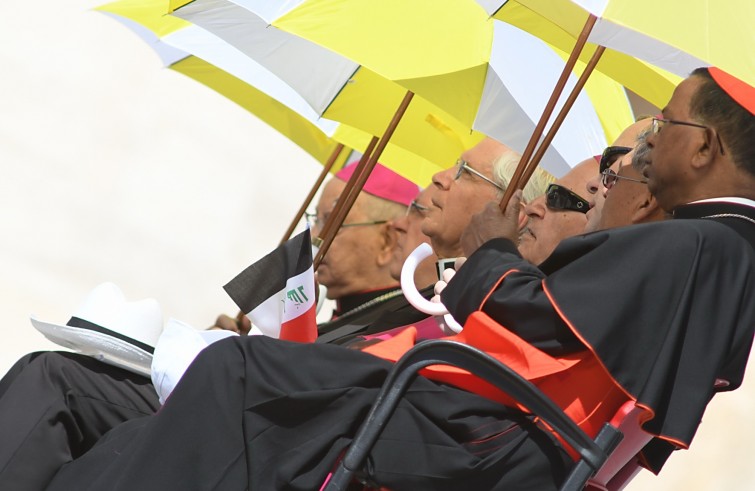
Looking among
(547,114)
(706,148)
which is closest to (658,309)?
(706,148)

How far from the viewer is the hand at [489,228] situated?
362 centimetres

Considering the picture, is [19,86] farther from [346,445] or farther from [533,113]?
[346,445]

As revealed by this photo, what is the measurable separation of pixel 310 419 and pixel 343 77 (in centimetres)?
268

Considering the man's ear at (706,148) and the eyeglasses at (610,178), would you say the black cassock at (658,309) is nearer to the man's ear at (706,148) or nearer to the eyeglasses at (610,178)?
the man's ear at (706,148)

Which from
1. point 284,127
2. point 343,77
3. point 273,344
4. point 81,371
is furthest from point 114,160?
point 273,344

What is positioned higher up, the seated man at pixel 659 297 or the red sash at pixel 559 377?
the seated man at pixel 659 297

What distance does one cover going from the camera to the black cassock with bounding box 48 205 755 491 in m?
2.92

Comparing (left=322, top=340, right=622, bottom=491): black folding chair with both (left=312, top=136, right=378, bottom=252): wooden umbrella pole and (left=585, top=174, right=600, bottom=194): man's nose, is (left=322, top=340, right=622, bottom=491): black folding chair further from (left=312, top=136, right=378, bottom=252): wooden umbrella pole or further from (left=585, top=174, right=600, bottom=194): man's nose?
(left=312, top=136, right=378, bottom=252): wooden umbrella pole

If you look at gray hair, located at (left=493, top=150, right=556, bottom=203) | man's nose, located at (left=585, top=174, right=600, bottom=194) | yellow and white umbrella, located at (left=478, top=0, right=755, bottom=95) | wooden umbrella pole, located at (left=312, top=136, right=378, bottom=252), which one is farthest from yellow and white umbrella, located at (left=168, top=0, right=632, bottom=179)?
yellow and white umbrella, located at (left=478, top=0, right=755, bottom=95)

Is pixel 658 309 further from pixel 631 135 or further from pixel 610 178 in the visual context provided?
pixel 631 135

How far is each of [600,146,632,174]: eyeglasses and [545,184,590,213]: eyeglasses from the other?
1.10 feet

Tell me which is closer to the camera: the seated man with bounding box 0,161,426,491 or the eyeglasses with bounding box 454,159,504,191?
the seated man with bounding box 0,161,426,491

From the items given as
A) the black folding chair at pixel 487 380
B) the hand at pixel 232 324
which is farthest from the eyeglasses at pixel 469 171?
the black folding chair at pixel 487 380

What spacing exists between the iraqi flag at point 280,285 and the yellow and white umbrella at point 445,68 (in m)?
1.15
